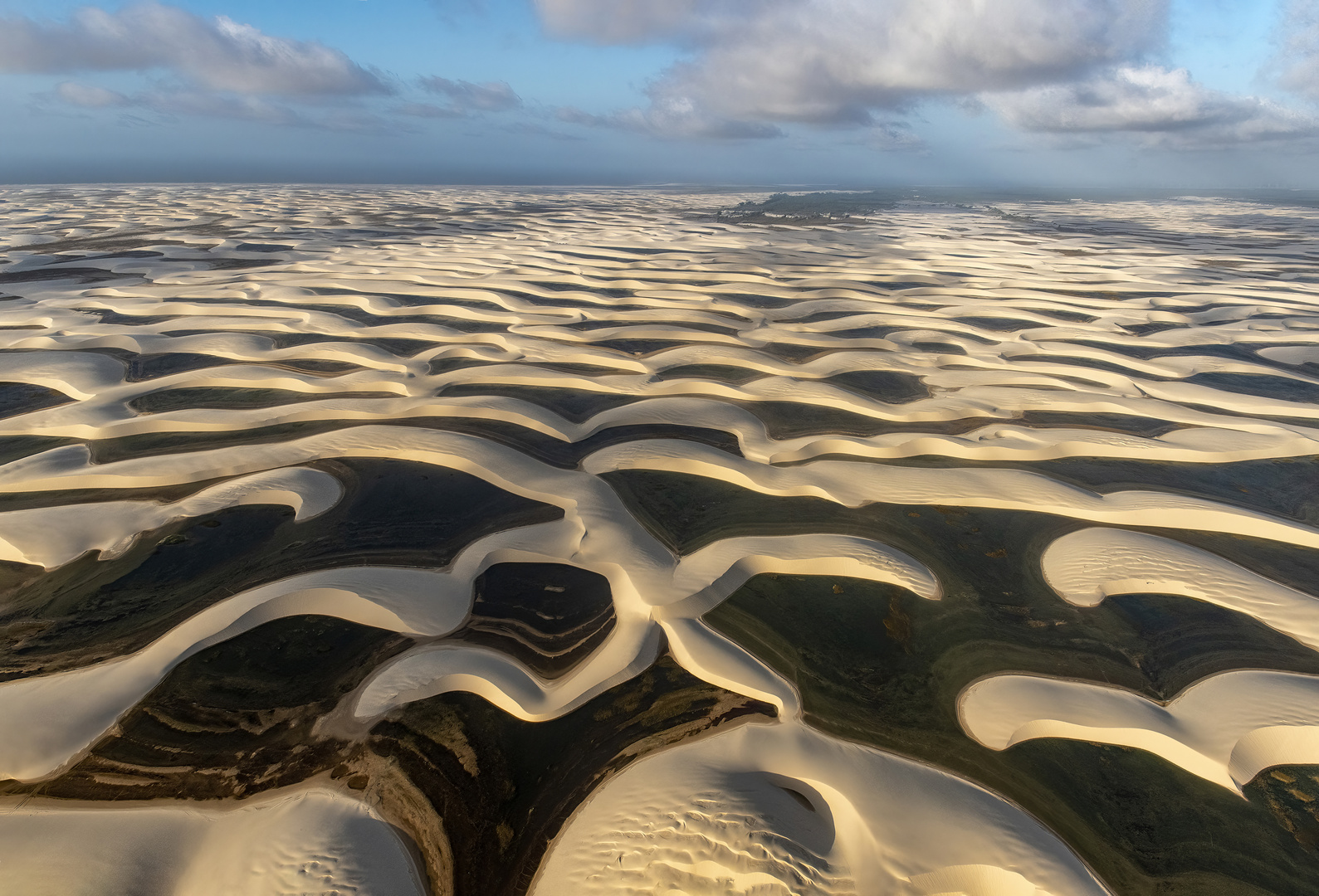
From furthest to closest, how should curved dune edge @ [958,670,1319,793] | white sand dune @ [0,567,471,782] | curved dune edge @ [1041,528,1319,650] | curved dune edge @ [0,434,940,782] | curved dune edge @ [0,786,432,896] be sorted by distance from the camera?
curved dune edge @ [1041,528,1319,650] < curved dune edge @ [0,434,940,782] < curved dune edge @ [958,670,1319,793] < white sand dune @ [0,567,471,782] < curved dune edge @ [0,786,432,896]

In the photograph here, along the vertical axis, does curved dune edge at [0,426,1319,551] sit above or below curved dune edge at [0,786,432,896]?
above

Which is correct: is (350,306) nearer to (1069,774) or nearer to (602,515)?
(602,515)

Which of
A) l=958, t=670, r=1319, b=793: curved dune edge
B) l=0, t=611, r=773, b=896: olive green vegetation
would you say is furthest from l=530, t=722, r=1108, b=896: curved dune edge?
l=958, t=670, r=1319, b=793: curved dune edge

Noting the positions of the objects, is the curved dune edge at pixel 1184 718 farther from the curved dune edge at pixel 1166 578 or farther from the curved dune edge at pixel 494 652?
the curved dune edge at pixel 494 652

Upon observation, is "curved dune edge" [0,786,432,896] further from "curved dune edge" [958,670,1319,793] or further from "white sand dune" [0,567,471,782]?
"curved dune edge" [958,670,1319,793]

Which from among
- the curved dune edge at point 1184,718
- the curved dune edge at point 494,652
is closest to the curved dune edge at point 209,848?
the curved dune edge at point 494,652

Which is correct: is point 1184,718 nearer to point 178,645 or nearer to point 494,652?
point 494,652

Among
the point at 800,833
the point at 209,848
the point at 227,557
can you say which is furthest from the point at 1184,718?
the point at 227,557
